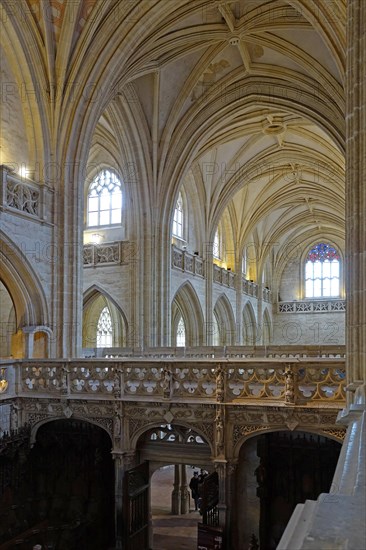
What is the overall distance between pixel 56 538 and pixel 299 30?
14.7 meters

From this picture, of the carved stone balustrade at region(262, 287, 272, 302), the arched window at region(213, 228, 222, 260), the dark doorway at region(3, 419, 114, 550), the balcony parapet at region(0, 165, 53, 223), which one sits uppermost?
the arched window at region(213, 228, 222, 260)

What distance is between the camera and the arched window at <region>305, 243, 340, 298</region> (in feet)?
127

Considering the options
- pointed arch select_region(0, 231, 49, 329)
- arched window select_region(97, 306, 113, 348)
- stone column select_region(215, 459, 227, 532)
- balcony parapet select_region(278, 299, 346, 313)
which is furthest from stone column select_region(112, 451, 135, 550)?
balcony parapet select_region(278, 299, 346, 313)

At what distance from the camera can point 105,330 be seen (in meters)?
24.3

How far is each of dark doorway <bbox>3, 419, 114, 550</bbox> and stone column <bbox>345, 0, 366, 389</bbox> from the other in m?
5.14

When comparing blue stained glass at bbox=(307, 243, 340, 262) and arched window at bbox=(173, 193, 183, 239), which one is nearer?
arched window at bbox=(173, 193, 183, 239)

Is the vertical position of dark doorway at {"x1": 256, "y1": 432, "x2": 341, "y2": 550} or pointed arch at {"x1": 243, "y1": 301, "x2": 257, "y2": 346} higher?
pointed arch at {"x1": 243, "y1": 301, "x2": 257, "y2": 346}

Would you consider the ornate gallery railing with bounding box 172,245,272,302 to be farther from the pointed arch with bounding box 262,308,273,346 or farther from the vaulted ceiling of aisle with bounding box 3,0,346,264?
the vaulted ceiling of aisle with bounding box 3,0,346,264

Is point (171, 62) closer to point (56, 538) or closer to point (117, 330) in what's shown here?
point (117, 330)

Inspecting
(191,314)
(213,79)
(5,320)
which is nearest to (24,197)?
(5,320)

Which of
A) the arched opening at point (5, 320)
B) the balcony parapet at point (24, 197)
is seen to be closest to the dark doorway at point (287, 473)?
the balcony parapet at point (24, 197)

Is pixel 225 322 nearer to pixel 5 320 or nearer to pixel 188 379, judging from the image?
pixel 5 320

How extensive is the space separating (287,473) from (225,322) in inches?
818

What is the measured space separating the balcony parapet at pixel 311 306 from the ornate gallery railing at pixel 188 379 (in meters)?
30.6
